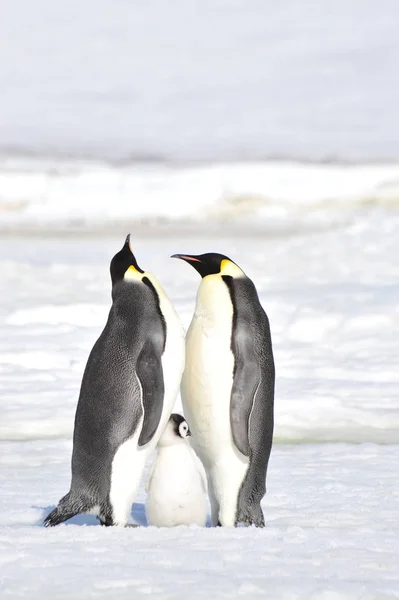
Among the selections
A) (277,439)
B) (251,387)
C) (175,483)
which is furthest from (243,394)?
(277,439)

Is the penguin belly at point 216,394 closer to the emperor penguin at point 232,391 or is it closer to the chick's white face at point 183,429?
the emperor penguin at point 232,391

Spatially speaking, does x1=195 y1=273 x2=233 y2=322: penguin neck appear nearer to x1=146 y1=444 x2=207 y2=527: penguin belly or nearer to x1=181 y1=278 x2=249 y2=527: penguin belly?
x1=181 y1=278 x2=249 y2=527: penguin belly

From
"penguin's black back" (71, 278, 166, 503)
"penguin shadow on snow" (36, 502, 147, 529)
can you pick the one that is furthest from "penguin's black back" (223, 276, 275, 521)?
"penguin shadow on snow" (36, 502, 147, 529)

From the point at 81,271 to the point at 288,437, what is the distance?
7.57m

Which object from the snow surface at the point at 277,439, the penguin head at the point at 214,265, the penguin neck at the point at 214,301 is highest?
the penguin head at the point at 214,265

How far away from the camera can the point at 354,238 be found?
13.9 m

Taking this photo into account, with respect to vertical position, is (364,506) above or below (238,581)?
below

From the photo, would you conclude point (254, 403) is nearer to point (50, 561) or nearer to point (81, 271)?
point (50, 561)

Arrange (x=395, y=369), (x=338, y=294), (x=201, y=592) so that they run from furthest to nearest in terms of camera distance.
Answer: (x=338, y=294) → (x=395, y=369) → (x=201, y=592)

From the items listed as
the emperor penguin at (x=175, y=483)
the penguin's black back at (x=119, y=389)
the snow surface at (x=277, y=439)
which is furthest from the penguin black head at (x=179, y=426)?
the snow surface at (x=277, y=439)

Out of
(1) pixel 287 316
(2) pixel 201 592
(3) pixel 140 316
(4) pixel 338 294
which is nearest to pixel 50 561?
(2) pixel 201 592

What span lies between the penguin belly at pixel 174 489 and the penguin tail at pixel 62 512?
246 millimetres

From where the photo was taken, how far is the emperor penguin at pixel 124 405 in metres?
3.58

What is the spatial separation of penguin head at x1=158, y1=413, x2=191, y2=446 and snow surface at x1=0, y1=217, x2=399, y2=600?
1.12ft
